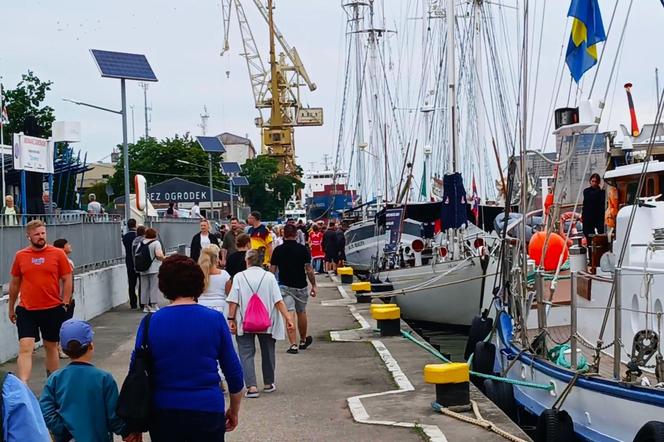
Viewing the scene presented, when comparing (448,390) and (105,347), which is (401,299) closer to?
(105,347)

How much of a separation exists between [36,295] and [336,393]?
3.40m

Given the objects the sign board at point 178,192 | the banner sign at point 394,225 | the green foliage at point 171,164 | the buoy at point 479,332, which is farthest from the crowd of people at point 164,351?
the green foliage at point 171,164

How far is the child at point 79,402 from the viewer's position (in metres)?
5.38

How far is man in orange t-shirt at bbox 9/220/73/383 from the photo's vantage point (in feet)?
33.8

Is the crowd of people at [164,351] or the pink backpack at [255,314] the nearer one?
the crowd of people at [164,351]

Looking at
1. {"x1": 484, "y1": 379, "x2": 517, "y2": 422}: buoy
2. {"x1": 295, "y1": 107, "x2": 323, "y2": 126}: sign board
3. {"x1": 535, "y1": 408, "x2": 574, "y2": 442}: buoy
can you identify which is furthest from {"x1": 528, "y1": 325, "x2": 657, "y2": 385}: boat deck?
{"x1": 295, "y1": 107, "x2": 323, "y2": 126}: sign board

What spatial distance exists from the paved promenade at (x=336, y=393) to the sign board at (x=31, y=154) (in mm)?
5038

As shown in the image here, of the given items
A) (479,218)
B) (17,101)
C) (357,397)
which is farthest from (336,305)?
(17,101)

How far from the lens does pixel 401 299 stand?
2234cm

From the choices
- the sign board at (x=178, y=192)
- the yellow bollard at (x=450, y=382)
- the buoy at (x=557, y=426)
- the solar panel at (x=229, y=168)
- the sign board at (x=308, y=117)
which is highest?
the sign board at (x=308, y=117)

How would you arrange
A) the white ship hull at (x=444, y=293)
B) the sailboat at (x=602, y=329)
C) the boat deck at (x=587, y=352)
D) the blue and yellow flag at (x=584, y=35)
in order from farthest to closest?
the white ship hull at (x=444, y=293), the blue and yellow flag at (x=584, y=35), the boat deck at (x=587, y=352), the sailboat at (x=602, y=329)

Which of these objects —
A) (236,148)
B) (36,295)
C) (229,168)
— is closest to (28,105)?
(229,168)

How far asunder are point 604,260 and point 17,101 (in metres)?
45.7

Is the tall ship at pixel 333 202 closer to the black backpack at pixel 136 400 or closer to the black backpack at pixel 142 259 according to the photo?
the black backpack at pixel 142 259
